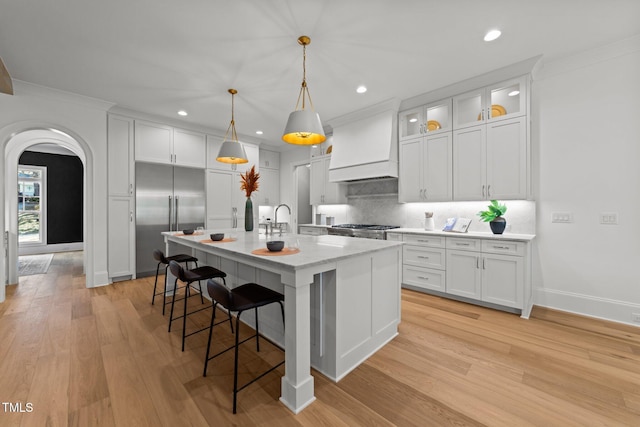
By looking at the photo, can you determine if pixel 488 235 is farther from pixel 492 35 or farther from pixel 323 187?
pixel 323 187

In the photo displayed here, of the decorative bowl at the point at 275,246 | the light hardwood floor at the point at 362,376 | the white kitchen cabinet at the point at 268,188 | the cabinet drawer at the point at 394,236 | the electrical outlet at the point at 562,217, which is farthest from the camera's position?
the white kitchen cabinet at the point at 268,188

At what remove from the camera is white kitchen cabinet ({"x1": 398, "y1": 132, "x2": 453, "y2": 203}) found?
3615 mm

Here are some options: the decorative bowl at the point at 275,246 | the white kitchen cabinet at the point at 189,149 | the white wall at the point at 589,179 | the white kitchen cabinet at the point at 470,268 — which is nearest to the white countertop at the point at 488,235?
the white kitchen cabinet at the point at 470,268

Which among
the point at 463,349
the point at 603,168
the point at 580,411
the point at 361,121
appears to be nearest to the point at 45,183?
the point at 361,121

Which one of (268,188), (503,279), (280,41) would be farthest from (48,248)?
(503,279)

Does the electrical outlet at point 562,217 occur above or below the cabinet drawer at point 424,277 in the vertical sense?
above

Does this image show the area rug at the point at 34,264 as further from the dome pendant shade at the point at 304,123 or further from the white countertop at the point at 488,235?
the white countertop at the point at 488,235

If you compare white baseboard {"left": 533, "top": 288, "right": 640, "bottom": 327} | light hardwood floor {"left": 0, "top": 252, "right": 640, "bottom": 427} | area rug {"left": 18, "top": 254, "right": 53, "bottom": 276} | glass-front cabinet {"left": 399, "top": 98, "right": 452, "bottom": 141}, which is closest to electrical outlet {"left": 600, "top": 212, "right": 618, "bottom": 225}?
white baseboard {"left": 533, "top": 288, "right": 640, "bottom": 327}

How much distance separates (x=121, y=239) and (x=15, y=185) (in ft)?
7.13

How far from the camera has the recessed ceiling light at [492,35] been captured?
2396 millimetres

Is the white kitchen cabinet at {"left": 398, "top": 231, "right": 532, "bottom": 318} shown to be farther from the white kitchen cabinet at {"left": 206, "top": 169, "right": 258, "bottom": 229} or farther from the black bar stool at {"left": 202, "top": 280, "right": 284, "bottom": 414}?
the white kitchen cabinet at {"left": 206, "top": 169, "right": 258, "bottom": 229}

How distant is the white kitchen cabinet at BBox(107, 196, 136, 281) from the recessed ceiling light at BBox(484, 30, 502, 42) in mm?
5196

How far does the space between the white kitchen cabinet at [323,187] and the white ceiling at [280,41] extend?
181 cm

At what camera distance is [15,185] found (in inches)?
175
